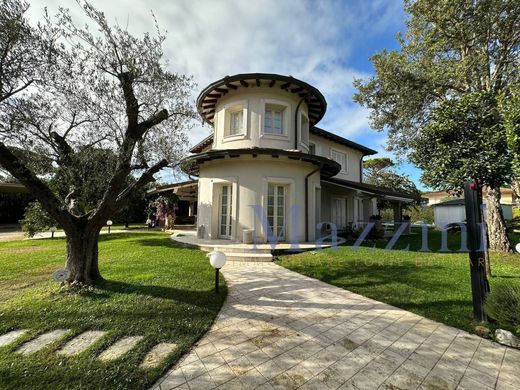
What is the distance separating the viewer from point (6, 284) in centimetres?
621

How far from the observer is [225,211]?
41.3 ft

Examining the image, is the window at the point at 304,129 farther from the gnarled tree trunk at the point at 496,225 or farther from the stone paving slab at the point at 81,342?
the stone paving slab at the point at 81,342

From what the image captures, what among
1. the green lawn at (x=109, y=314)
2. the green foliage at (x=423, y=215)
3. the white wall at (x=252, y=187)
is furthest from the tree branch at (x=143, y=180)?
the green foliage at (x=423, y=215)

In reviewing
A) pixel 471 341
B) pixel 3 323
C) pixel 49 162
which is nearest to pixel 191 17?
pixel 49 162

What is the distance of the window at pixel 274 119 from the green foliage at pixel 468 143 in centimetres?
742

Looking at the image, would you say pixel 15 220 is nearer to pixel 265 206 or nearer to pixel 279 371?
pixel 265 206

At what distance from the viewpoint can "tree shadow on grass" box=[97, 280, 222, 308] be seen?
518cm

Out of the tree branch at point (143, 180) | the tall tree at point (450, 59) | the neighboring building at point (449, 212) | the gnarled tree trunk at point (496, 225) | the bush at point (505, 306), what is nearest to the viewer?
the bush at point (505, 306)

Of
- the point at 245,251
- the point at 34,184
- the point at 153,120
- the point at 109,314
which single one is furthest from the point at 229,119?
Result: the point at 109,314

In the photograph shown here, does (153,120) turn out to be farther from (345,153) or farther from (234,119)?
(345,153)

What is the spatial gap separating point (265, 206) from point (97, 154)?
707 centimetres

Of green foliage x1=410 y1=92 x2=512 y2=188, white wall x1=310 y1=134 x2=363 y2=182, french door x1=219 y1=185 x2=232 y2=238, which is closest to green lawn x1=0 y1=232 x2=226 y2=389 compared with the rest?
french door x1=219 y1=185 x2=232 y2=238

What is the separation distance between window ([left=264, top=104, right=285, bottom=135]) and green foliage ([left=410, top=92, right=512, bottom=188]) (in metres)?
7.42

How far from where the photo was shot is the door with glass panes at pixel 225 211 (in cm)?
1231
